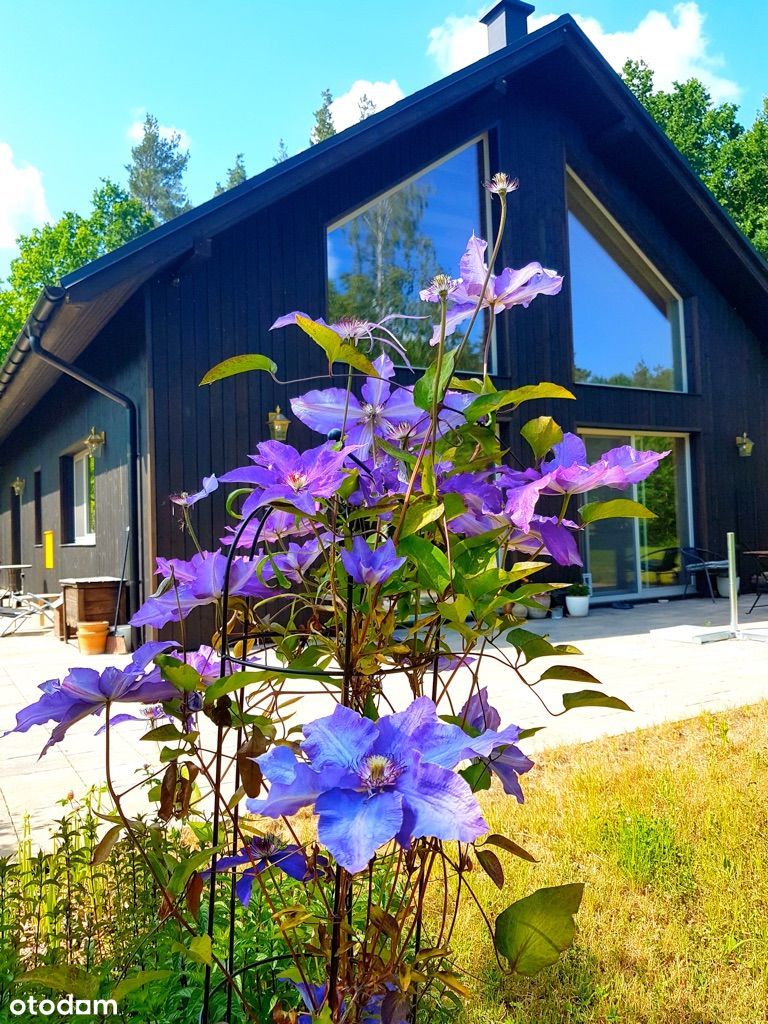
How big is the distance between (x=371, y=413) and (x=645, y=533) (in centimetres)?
923

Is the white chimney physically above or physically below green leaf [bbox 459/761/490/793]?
above

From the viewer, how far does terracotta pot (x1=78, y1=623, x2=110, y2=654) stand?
650 centimetres

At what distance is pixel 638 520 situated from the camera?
9398 mm

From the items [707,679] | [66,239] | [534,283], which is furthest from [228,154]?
[534,283]

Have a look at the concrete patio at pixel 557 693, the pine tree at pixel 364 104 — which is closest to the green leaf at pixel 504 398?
the concrete patio at pixel 557 693

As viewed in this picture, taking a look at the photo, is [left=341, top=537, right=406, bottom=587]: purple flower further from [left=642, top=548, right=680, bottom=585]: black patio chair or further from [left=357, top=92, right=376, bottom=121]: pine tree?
[left=357, top=92, right=376, bottom=121]: pine tree

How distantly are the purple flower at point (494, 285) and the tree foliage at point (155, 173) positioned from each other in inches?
1336

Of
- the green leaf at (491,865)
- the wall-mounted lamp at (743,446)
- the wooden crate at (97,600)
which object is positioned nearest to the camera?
the green leaf at (491,865)

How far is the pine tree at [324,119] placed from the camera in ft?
107

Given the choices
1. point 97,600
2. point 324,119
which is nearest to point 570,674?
point 97,600

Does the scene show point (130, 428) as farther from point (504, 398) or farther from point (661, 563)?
point (661, 563)

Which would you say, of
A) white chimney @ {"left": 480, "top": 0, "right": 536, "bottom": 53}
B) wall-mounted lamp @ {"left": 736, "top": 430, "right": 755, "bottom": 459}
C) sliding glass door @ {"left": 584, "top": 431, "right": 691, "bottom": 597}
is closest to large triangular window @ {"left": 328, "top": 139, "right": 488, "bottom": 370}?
white chimney @ {"left": 480, "top": 0, "right": 536, "bottom": 53}

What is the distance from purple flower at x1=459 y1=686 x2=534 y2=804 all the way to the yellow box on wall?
10670 mm

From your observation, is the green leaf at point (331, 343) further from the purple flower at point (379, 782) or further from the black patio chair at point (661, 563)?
the black patio chair at point (661, 563)
